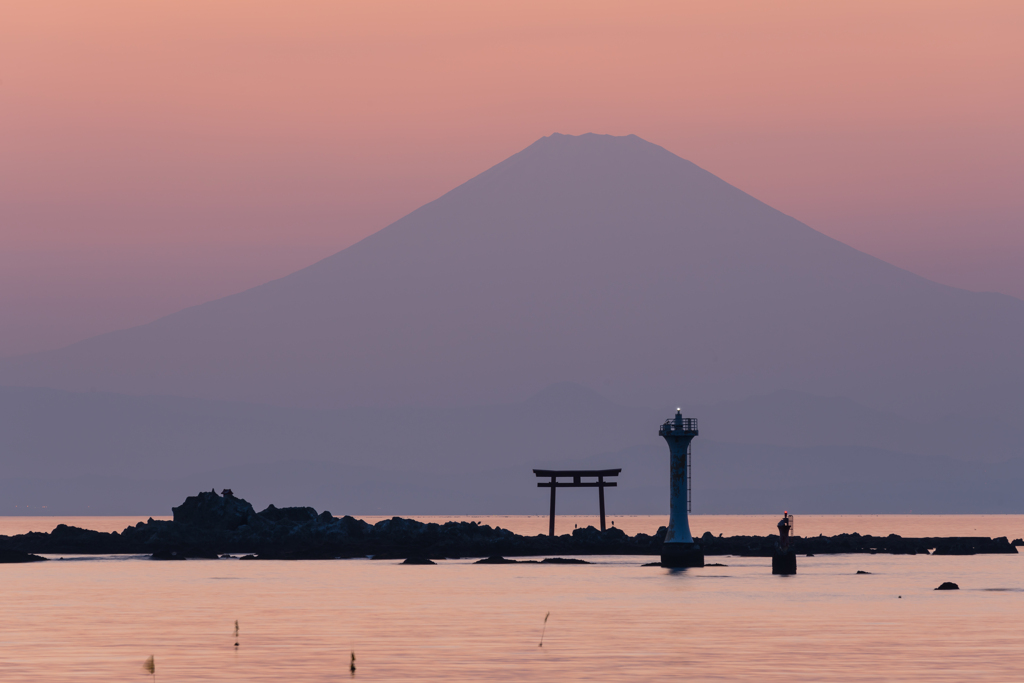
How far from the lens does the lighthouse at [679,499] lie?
8494 cm

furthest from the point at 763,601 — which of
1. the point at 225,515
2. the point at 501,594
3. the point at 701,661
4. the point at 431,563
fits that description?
the point at 225,515

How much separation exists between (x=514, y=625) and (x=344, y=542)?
223 feet

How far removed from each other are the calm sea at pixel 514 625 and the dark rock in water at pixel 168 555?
72.4ft

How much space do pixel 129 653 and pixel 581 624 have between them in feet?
55.8

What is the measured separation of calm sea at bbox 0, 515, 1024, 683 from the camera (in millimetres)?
38719

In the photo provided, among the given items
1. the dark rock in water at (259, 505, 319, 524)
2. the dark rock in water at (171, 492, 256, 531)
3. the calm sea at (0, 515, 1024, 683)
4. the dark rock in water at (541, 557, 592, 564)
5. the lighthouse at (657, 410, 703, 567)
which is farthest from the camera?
the dark rock in water at (259, 505, 319, 524)

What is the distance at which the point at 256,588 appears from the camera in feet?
254

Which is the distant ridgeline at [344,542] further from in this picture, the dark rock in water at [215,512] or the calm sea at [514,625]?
the calm sea at [514,625]

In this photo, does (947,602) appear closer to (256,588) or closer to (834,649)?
(834,649)

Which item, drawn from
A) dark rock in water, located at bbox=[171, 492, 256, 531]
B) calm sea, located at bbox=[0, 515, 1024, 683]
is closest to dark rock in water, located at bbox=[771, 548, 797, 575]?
calm sea, located at bbox=[0, 515, 1024, 683]

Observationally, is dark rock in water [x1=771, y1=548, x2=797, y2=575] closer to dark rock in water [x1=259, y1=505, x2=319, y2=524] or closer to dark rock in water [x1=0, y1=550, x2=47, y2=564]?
dark rock in water [x1=259, y1=505, x2=319, y2=524]

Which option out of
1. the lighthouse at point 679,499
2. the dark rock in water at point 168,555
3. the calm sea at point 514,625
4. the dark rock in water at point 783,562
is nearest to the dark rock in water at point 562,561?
the calm sea at point 514,625

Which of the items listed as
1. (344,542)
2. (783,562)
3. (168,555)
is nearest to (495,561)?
(344,542)

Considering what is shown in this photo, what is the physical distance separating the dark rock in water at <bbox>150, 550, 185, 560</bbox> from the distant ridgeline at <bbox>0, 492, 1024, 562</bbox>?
0.36 ft
